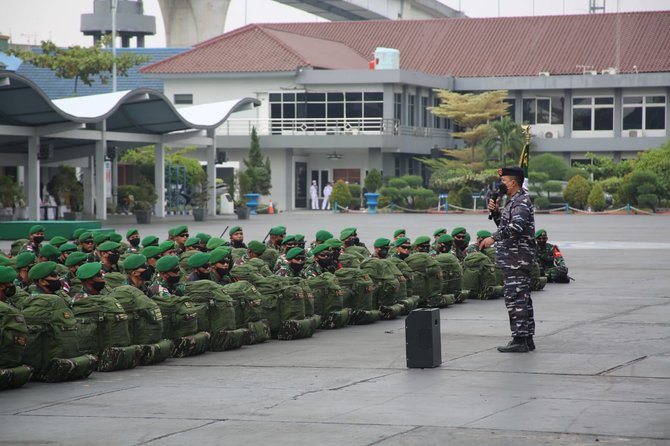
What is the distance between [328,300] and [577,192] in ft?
155

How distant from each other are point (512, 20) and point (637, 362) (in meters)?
69.5

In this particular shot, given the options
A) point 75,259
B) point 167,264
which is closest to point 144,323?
point 167,264

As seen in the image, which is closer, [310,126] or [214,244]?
[214,244]

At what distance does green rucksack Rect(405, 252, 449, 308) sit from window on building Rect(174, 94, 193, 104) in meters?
56.7

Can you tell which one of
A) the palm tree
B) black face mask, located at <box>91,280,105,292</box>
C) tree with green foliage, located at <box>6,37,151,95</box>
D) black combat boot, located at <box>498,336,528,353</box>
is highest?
tree with green foliage, located at <box>6,37,151,95</box>

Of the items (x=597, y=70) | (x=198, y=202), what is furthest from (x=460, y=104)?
(x=198, y=202)

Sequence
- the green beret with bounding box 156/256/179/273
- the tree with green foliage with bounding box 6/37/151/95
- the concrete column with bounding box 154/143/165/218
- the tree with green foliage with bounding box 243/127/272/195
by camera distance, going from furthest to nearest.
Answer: the tree with green foliage with bounding box 243/127/272/195, the tree with green foliage with bounding box 6/37/151/95, the concrete column with bounding box 154/143/165/218, the green beret with bounding box 156/256/179/273

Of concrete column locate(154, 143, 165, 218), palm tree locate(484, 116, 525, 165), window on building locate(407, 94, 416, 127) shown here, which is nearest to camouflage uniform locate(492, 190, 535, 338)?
concrete column locate(154, 143, 165, 218)

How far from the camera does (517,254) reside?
44.2 feet

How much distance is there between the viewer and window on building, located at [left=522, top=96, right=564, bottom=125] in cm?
7638

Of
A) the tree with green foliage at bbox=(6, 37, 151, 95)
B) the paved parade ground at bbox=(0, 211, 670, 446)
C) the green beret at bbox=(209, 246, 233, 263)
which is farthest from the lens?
the tree with green foliage at bbox=(6, 37, 151, 95)

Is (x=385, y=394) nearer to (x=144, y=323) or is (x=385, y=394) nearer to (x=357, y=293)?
(x=144, y=323)

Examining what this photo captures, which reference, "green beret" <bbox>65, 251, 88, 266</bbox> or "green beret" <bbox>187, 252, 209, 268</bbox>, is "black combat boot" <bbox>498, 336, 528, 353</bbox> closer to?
"green beret" <bbox>187, 252, 209, 268</bbox>

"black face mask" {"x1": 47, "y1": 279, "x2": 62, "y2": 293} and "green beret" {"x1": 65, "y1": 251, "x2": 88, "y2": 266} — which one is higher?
"green beret" {"x1": 65, "y1": 251, "x2": 88, "y2": 266}
